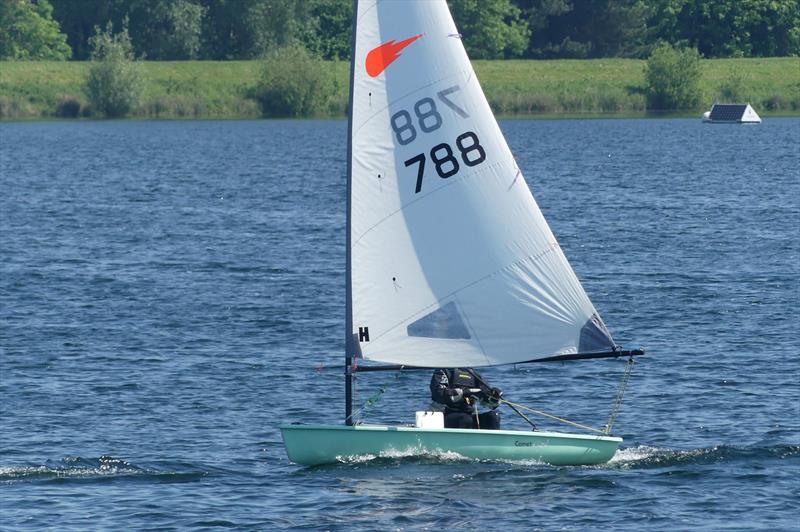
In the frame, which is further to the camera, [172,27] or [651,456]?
[172,27]

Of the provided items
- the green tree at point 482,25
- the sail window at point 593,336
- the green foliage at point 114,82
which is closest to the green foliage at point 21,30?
the green foliage at point 114,82

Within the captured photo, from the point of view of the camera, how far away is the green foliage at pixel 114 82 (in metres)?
175

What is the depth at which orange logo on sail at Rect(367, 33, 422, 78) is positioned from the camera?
30.0 metres

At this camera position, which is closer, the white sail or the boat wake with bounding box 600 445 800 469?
the white sail

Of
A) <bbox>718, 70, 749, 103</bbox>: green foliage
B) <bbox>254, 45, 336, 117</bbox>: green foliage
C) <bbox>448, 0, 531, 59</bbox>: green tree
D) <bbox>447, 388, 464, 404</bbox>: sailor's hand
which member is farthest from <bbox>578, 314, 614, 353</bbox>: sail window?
<bbox>448, 0, 531, 59</bbox>: green tree

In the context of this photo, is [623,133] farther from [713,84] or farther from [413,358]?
[413,358]

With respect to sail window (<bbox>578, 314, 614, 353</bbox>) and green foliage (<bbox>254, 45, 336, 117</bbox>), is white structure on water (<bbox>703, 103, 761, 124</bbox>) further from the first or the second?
sail window (<bbox>578, 314, 614, 353</bbox>)

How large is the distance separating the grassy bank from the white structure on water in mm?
12551

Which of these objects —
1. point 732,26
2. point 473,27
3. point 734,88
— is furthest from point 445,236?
point 732,26

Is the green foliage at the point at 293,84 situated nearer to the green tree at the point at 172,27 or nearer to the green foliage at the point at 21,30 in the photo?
the green tree at the point at 172,27

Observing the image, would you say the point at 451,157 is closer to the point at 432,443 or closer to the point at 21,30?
the point at 432,443

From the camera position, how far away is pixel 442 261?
31.5m

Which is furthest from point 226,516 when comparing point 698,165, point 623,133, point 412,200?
point 623,133

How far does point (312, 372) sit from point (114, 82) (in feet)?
456
